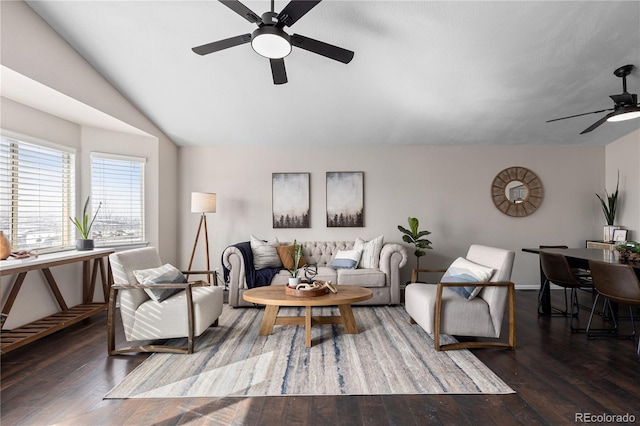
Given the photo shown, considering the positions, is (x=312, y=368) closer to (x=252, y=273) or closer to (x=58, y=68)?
(x=252, y=273)

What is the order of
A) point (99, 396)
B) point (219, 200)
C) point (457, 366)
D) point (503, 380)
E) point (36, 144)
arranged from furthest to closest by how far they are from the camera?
point (219, 200) → point (36, 144) → point (457, 366) → point (503, 380) → point (99, 396)

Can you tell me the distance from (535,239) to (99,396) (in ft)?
20.5

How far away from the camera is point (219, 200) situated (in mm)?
5891

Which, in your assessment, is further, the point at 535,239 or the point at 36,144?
the point at 535,239

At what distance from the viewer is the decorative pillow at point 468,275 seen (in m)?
3.22

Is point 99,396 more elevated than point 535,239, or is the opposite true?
point 535,239

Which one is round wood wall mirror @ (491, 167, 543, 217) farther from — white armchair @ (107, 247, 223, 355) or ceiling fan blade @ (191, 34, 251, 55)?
white armchair @ (107, 247, 223, 355)

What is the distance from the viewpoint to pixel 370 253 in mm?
5113

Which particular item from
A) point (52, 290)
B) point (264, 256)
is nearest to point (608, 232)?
point (264, 256)

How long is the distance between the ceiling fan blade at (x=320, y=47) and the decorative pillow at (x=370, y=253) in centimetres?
293

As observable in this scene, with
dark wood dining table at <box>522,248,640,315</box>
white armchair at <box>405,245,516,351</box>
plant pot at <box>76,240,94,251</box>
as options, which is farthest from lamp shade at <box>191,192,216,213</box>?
dark wood dining table at <box>522,248,640,315</box>

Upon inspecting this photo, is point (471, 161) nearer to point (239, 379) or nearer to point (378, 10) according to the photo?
point (378, 10)

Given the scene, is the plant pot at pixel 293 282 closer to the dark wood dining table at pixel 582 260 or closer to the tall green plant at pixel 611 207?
the dark wood dining table at pixel 582 260

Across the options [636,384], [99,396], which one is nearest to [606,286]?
[636,384]
